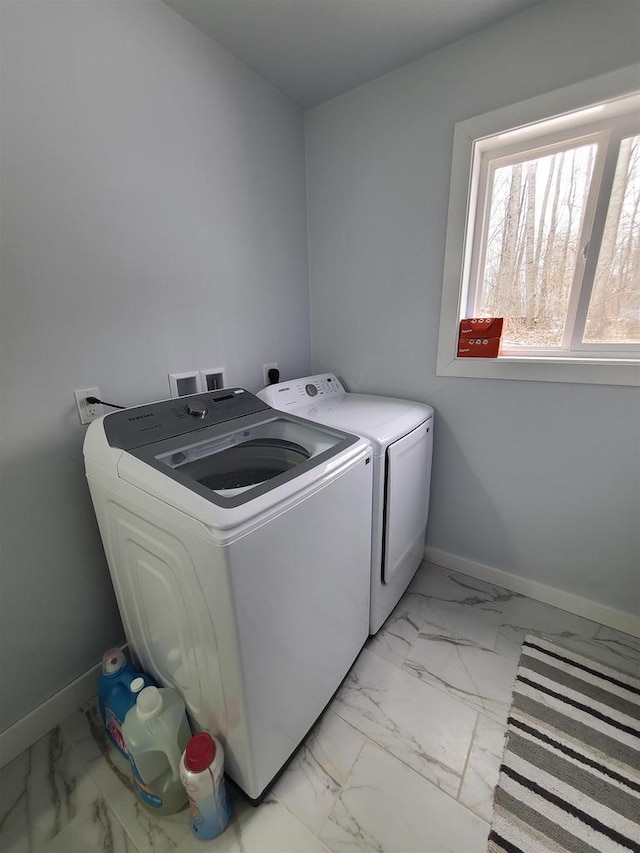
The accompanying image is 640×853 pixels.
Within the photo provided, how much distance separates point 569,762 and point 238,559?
1324 mm

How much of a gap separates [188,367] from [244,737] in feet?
4.26

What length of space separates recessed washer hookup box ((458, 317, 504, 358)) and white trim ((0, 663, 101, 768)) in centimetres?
210

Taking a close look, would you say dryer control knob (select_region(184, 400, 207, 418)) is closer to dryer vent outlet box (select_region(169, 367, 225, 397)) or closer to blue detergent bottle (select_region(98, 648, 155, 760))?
dryer vent outlet box (select_region(169, 367, 225, 397))

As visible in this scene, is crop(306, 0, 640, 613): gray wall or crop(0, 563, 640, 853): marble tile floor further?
crop(306, 0, 640, 613): gray wall

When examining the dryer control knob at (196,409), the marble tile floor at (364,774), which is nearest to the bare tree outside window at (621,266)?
the marble tile floor at (364,774)

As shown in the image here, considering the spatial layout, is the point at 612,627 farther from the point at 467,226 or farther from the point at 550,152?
the point at 550,152

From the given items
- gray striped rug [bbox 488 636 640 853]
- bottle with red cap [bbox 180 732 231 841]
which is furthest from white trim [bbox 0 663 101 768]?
gray striped rug [bbox 488 636 640 853]

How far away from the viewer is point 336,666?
1.23 metres

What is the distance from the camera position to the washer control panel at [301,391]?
1575mm

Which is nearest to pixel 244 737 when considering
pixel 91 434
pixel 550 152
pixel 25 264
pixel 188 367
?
pixel 91 434

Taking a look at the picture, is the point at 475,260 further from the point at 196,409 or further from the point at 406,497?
the point at 196,409

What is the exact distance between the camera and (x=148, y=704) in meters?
0.95

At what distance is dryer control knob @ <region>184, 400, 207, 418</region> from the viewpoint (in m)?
1.27

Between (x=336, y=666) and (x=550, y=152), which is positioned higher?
(x=550, y=152)
